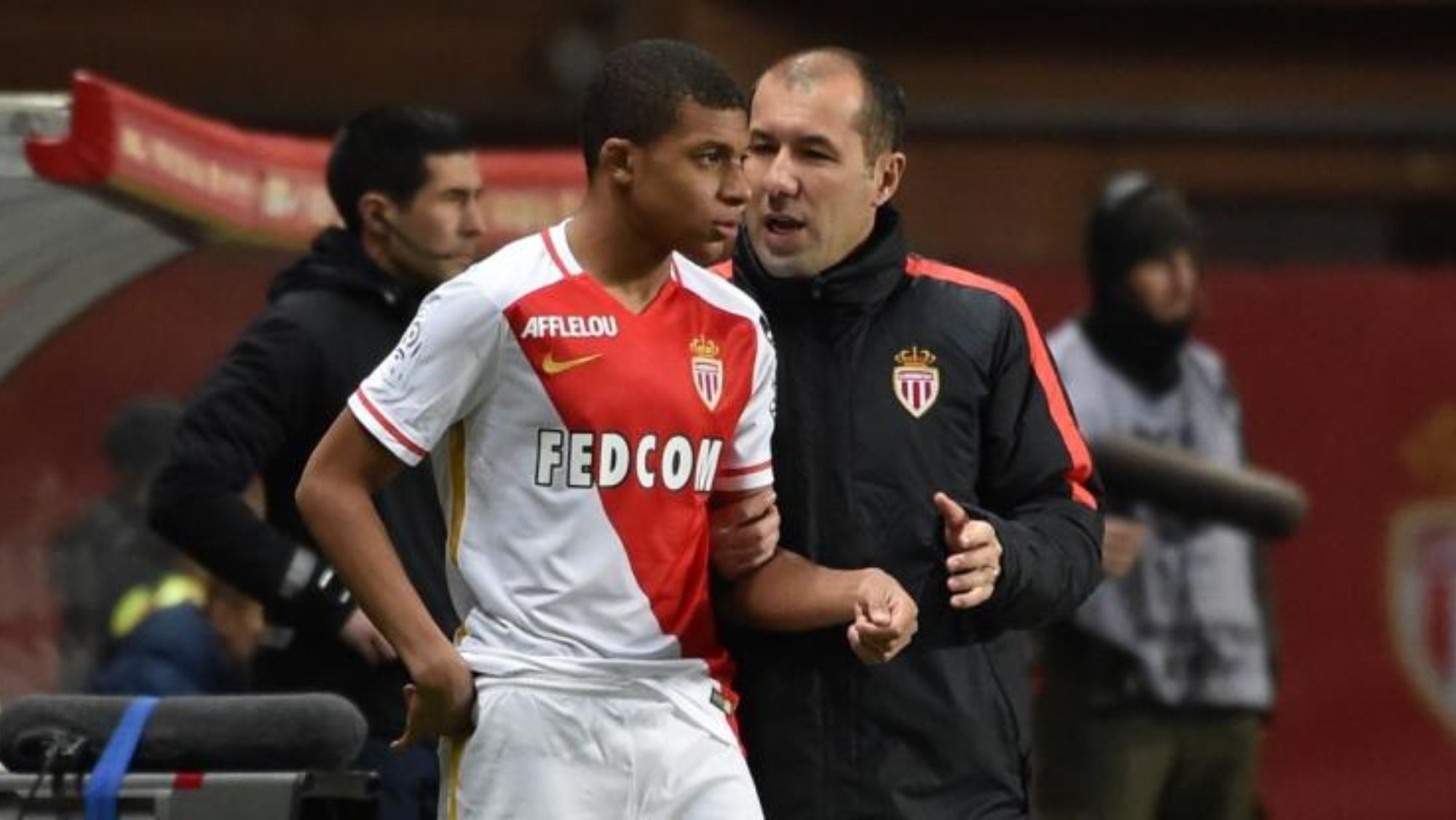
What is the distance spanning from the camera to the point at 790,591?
21.2 ft

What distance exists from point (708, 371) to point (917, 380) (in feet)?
1.89

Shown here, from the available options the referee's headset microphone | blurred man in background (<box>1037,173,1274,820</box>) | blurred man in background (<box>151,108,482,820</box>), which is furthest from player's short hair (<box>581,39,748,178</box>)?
blurred man in background (<box>1037,173,1274,820</box>)

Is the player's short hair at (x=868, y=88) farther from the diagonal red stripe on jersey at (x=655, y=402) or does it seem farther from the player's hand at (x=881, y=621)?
the player's hand at (x=881, y=621)

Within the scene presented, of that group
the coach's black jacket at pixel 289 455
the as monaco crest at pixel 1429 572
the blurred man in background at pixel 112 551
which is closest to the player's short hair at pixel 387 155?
the coach's black jacket at pixel 289 455

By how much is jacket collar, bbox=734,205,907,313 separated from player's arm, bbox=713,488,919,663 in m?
0.43

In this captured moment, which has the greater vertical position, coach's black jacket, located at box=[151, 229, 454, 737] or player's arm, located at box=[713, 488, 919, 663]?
player's arm, located at box=[713, 488, 919, 663]

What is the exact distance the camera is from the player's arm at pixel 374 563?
19.9 feet

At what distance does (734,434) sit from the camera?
250 inches

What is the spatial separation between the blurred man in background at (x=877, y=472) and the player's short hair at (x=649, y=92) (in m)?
0.45

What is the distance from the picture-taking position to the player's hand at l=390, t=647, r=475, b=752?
6.06 meters

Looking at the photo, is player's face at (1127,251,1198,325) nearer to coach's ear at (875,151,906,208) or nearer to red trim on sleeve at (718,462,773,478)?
coach's ear at (875,151,906,208)

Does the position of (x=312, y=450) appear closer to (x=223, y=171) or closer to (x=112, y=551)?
(x=223, y=171)

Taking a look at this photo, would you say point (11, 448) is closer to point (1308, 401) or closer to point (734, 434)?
point (1308, 401)


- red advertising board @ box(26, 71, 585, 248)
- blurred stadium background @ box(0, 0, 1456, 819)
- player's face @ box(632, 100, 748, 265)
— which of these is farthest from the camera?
blurred stadium background @ box(0, 0, 1456, 819)
